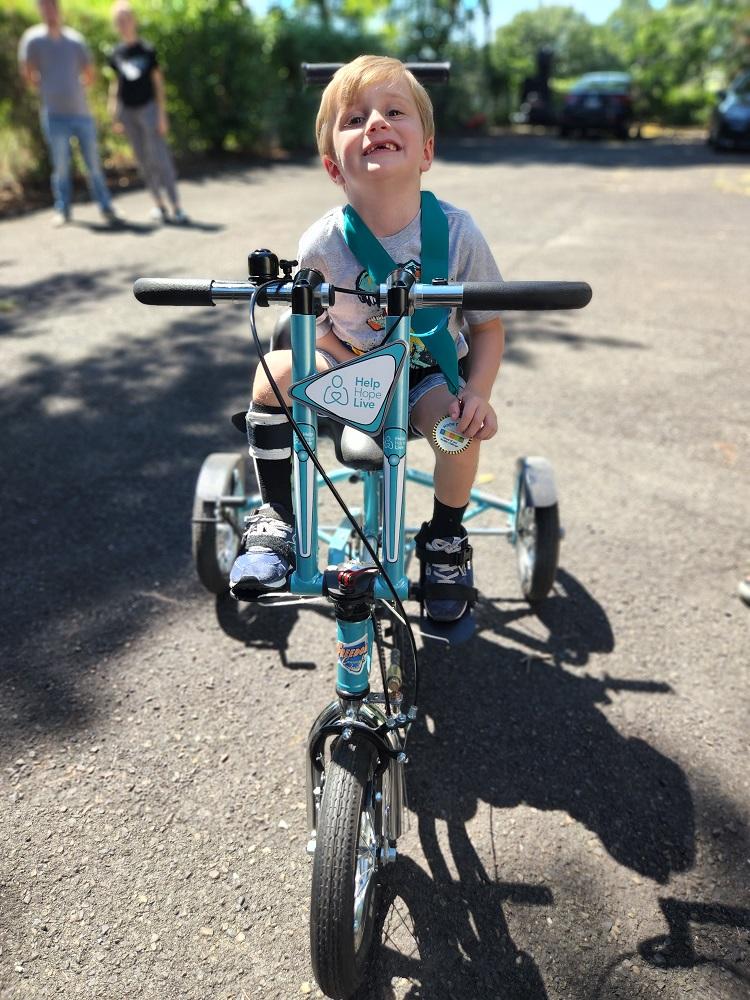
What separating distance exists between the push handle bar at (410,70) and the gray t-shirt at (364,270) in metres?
0.73

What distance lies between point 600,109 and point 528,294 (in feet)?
67.8

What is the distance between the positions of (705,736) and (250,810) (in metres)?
1.49

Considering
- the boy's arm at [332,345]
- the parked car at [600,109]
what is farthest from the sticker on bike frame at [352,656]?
the parked car at [600,109]

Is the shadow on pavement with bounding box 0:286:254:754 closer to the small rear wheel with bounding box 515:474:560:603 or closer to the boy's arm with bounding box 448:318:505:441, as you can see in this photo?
the small rear wheel with bounding box 515:474:560:603

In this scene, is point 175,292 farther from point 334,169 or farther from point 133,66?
point 133,66

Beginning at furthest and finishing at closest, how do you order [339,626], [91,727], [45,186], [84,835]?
[45,186] < [91,727] < [84,835] < [339,626]

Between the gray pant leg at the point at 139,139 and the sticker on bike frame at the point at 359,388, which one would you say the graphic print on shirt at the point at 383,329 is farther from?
the gray pant leg at the point at 139,139

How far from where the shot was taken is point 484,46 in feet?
85.2

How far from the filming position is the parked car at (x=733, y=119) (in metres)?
16.8

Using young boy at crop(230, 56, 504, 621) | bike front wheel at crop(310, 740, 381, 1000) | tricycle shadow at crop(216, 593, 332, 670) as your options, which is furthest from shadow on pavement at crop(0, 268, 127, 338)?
bike front wheel at crop(310, 740, 381, 1000)

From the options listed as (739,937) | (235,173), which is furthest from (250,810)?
(235,173)

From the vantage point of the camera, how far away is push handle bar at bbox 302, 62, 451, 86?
2.76 meters

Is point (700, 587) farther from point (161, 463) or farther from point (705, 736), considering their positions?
point (161, 463)

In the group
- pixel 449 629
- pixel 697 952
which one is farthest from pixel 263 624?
pixel 697 952
